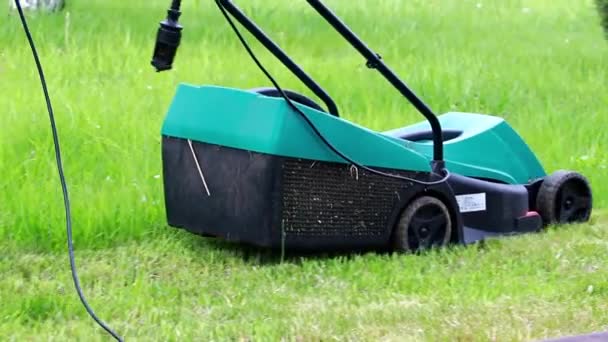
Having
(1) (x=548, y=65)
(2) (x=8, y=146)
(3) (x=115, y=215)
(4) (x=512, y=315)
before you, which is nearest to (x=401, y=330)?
(4) (x=512, y=315)

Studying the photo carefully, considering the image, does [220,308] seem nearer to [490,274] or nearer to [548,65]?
[490,274]

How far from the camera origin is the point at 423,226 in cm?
475

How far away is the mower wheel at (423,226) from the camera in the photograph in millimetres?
4672

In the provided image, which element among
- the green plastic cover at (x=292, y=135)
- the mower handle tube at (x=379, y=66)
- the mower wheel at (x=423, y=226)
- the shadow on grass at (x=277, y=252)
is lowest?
the shadow on grass at (x=277, y=252)

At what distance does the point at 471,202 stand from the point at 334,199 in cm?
72

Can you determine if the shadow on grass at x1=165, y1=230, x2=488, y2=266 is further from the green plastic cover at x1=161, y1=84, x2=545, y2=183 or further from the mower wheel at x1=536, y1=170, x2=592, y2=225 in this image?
the mower wheel at x1=536, y1=170, x2=592, y2=225

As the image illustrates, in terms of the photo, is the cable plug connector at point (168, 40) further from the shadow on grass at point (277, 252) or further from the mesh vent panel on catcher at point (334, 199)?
the shadow on grass at point (277, 252)

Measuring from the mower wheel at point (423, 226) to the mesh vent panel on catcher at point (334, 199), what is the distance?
0.10 m

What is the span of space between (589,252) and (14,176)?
2.59m

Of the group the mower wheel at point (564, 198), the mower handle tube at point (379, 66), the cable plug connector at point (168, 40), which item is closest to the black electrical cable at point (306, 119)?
the mower handle tube at point (379, 66)

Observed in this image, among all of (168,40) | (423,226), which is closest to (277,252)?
(423,226)

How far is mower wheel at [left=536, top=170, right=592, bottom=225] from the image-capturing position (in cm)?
524

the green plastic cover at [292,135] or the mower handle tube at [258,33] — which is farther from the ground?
the mower handle tube at [258,33]

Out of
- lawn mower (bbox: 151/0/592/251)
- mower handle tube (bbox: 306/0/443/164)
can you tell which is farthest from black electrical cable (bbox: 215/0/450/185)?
mower handle tube (bbox: 306/0/443/164)
